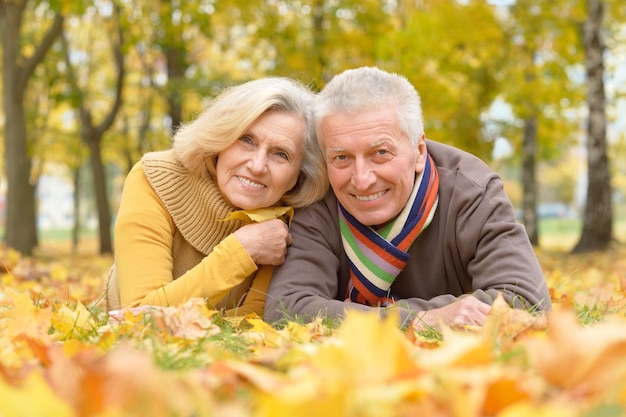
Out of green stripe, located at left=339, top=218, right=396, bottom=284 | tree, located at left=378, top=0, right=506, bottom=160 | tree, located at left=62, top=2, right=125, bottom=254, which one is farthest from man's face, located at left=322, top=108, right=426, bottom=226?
tree, located at left=62, top=2, right=125, bottom=254

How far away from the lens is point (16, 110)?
10930mm

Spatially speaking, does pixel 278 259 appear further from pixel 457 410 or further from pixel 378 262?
pixel 457 410

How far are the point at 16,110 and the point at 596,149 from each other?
9.71 meters

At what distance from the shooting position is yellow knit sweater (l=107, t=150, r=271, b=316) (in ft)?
11.0

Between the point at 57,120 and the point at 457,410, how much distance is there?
84.3 ft

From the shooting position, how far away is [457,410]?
1074mm

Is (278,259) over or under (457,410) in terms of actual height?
under

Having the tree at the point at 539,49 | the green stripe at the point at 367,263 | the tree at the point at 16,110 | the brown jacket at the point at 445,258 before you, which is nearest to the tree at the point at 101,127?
the tree at the point at 16,110

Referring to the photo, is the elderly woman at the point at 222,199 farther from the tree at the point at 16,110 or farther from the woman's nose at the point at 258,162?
the tree at the point at 16,110

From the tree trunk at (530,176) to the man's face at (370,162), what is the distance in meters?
13.6

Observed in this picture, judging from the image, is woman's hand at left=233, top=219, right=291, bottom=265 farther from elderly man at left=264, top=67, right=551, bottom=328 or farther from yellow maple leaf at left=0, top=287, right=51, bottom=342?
yellow maple leaf at left=0, top=287, right=51, bottom=342

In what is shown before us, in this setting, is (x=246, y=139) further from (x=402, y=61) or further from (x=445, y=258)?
(x=402, y=61)

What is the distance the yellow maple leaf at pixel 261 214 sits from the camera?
350cm

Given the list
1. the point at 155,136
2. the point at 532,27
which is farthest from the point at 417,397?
the point at 155,136
